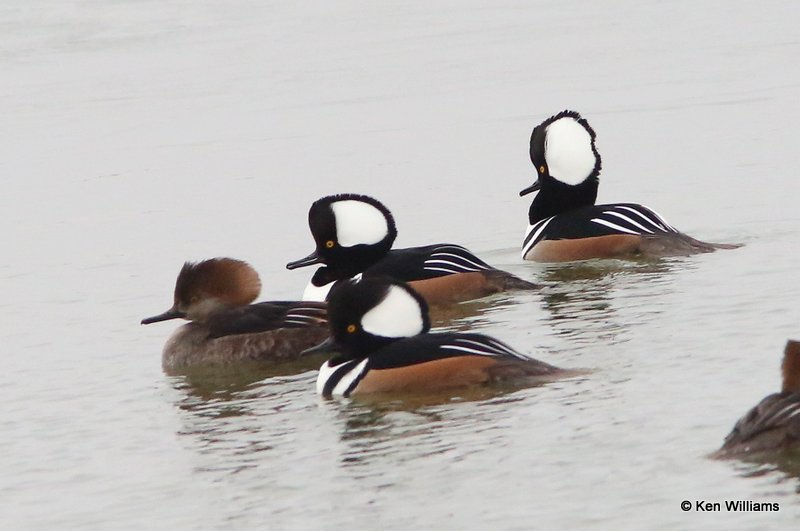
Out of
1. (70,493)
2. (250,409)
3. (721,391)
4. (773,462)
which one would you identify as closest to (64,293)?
(250,409)

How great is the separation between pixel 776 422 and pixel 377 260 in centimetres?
542

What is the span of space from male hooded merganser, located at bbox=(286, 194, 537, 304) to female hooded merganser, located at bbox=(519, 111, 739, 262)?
1080mm

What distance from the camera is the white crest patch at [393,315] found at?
839 centimetres

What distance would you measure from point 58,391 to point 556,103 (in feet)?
36.2

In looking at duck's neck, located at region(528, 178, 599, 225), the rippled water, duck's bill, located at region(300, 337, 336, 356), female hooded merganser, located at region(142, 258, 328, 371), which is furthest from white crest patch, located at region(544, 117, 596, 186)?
duck's bill, located at region(300, 337, 336, 356)

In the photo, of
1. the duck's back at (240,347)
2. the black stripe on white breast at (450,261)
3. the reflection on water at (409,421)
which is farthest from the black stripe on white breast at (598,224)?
the reflection on water at (409,421)

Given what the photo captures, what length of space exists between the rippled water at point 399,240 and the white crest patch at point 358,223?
87 cm

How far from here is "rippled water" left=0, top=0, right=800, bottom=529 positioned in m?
6.73

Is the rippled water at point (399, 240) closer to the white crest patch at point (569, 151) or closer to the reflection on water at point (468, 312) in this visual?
the reflection on water at point (468, 312)

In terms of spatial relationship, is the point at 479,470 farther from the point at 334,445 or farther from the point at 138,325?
the point at 138,325

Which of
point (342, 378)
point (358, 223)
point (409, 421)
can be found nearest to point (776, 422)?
Result: point (409, 421)

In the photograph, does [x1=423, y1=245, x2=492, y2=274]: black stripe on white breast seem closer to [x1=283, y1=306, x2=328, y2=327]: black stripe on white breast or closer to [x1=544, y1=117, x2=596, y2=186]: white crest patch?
[x1=283, y1=306, x2=328, y2=327]: black stripe on white breast

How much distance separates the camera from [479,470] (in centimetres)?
668

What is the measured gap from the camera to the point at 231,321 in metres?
9.81
